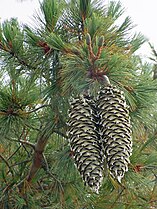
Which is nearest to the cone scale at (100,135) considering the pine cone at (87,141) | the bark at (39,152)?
the pine cone at (87,141)

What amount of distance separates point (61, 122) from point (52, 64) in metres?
0.18

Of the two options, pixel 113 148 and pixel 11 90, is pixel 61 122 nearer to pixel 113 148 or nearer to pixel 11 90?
pixel 11 90

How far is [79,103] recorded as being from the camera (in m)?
1.07

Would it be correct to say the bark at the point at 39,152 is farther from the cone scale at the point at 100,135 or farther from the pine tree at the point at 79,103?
the cone scale at the point at 100,135

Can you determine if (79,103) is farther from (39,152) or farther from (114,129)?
(39,152)

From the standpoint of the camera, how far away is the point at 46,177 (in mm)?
1617

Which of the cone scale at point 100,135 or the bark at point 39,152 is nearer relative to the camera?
the cone scale at point 100,135

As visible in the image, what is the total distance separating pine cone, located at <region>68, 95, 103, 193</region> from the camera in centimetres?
101

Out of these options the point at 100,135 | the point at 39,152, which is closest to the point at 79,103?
the point at 100,135

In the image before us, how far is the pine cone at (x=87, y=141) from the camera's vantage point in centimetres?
101

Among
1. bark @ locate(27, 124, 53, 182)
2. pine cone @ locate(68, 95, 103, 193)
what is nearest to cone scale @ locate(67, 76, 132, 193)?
pine cone @ locate(68, 95, 103, 193)

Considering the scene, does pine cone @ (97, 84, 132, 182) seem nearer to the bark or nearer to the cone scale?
the cone scale

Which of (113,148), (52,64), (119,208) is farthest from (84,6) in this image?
(119,208)

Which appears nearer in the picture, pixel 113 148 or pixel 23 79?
pixel 113 148
